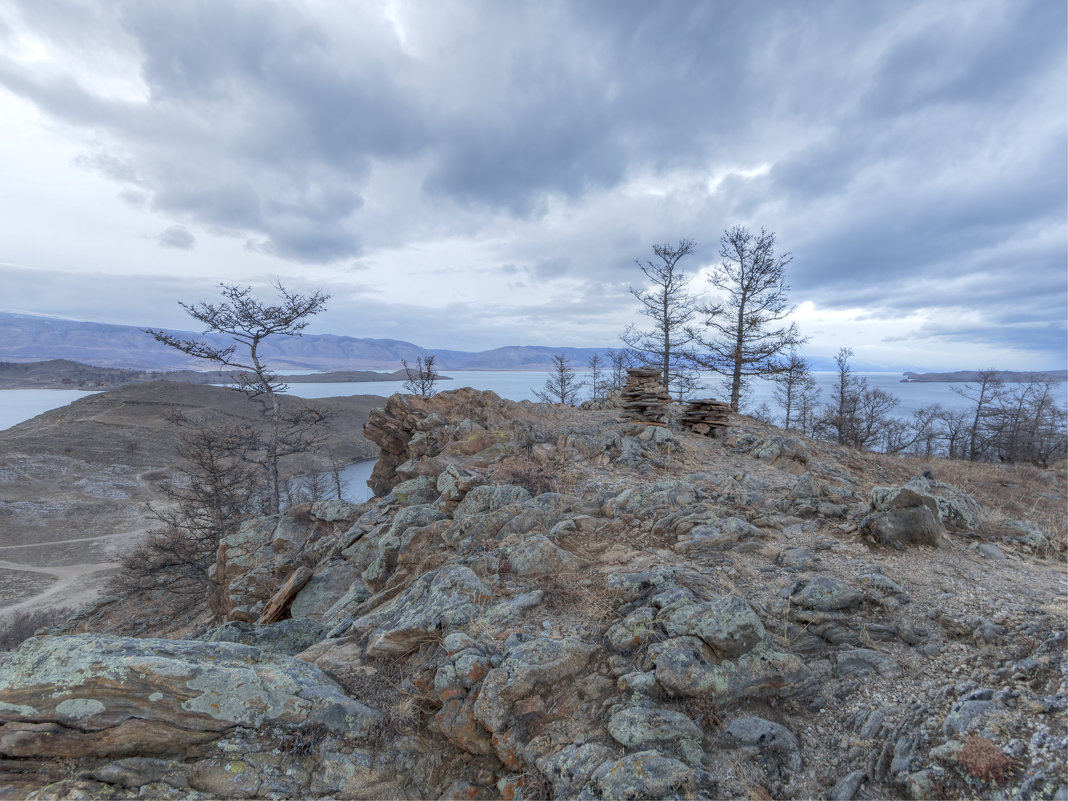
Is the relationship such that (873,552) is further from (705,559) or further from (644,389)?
(644,389)

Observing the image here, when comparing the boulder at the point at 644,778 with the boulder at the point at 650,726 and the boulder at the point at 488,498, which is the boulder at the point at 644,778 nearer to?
the boulder at the point at 650,726

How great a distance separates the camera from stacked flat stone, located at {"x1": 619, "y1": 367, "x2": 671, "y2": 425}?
1520 centimetres

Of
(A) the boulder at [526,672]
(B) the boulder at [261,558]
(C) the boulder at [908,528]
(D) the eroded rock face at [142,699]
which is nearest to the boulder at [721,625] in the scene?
(A) the boulder at [526,672]

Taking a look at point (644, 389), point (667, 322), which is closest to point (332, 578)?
point (644, 389)

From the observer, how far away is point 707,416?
50.5 ft

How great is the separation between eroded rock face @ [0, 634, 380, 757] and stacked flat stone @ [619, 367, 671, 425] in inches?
490

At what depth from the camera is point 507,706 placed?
418 centimetres

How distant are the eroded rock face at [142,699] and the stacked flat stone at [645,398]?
1244 centimetres

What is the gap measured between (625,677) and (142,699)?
4388mm

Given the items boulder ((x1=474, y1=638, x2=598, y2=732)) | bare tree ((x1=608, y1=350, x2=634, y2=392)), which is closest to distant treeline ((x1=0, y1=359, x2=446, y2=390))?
bare tree ((x1=608, y1=350, x2=634, y2=392))

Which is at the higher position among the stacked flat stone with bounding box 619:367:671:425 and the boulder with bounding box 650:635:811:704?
the stacked flat stone with bounding box 619:367:671:425

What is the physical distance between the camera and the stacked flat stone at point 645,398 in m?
15.2

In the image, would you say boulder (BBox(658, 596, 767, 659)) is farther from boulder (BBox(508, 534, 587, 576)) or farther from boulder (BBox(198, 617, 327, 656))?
boulder (BBox(198, 617, 327, 656))

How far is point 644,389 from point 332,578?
11105mm
